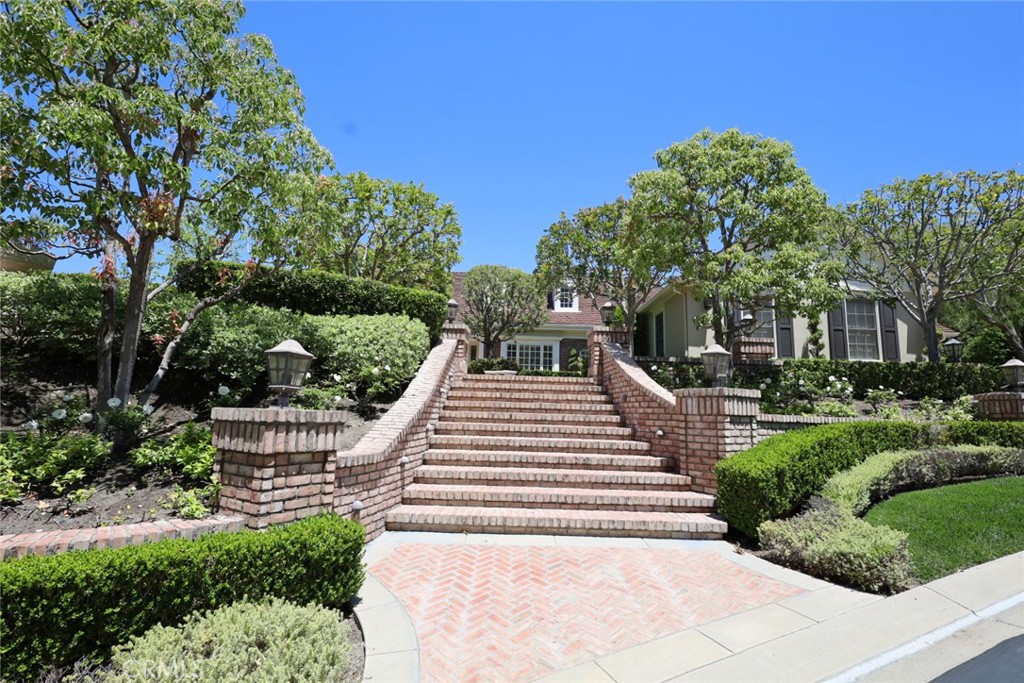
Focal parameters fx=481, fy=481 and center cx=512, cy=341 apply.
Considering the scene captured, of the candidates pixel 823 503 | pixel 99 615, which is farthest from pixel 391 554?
pixel 823 503

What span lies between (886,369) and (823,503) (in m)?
9.75

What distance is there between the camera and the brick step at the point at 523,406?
8781 mm

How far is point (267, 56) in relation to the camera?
283 inches

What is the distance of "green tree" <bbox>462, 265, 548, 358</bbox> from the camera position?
715 inches

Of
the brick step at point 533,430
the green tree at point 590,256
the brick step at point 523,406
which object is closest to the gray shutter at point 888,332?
the green tree at point 590,256

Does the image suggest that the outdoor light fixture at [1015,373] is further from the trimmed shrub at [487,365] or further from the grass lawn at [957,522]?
the trimmed shrub at [487,365]

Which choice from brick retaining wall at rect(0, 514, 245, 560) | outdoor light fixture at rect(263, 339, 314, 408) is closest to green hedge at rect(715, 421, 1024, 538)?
outdoor light fixture at rect(263, 339, 314, 408)

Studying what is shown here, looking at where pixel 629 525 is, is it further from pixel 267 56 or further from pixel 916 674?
pixel 267 56

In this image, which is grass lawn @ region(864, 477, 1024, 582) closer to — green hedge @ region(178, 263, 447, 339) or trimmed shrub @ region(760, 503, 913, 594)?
trimmed shrub @ region(760, 503, 913, 594)

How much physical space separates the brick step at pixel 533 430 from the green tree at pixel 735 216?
4787 millimetres

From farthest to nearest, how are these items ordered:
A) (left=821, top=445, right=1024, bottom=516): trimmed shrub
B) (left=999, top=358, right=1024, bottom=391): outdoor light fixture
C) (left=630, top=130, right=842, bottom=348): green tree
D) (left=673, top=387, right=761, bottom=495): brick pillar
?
1. (left=630, top=130, right=842, bottom=348): green tree
2. (left=999, top=358, right=1024, bottom=391): outdoor light fixture
3. (left=673, top=387, right=761, bottom=495): brick pillar
4. (left=821, top=445, right=1024, bottom=516): trimmed shrub

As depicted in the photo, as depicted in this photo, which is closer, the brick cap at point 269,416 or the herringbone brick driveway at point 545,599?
the herringbone brick driveway at point 545,599

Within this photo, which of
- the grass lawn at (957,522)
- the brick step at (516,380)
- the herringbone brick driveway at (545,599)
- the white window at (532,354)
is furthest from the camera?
the white window at (532,354)

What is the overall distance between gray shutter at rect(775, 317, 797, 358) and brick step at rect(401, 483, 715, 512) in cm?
1207
